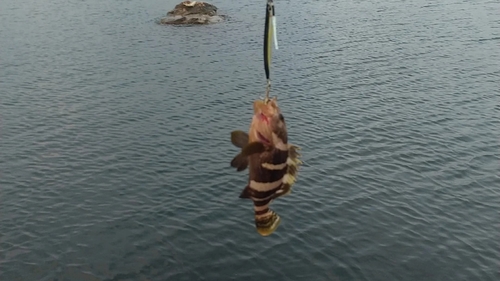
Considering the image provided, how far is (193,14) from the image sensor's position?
75188 millimetres

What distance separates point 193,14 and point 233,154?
160ft

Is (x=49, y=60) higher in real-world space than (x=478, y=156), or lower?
higher

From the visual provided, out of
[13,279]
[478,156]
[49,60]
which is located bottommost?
[13,279]

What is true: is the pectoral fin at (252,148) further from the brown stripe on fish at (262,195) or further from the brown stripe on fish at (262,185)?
the brown stripe on fish at (262,195)

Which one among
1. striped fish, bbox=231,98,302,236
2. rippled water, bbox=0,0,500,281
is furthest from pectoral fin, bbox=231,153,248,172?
rippled water, bbox=0,0,500,281

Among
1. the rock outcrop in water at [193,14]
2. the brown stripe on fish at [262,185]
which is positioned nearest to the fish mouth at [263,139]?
the brown stripe on fish at [262,185]

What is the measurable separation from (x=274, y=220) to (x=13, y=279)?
639 inches

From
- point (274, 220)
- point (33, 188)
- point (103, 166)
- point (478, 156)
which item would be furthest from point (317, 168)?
point (274, 220)

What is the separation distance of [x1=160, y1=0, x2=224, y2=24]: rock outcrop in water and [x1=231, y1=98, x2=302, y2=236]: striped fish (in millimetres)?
66286

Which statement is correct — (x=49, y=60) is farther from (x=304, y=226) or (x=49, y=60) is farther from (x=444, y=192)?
(x=444, y=192)

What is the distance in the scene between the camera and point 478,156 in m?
30.6

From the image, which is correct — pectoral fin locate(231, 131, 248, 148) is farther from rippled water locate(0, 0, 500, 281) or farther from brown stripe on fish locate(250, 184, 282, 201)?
rippled water locate(0, 0, 500, 281)

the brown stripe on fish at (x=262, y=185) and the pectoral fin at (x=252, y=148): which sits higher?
the pectoral fin at (x=252, y=148)

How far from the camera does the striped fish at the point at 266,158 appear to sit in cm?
786
